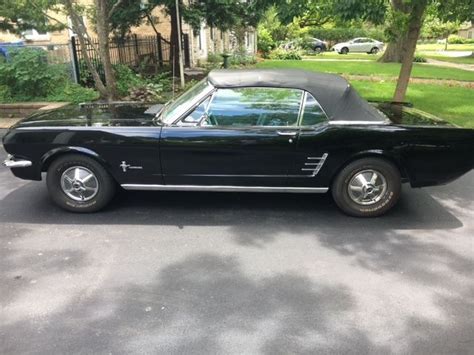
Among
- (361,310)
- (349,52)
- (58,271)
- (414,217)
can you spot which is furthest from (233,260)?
(349,52)

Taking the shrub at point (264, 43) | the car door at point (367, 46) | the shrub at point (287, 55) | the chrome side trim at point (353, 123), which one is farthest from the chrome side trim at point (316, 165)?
the car door at point (367, 46)

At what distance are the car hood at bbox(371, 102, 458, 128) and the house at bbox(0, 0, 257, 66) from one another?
42.9 ft

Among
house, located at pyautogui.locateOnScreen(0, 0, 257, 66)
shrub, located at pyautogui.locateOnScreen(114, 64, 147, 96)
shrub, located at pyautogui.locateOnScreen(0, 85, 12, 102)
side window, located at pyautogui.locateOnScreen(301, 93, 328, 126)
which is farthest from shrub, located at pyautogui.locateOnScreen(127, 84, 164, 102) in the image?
side window, located at pyautogui.locateOnScreen(301, 93, 328, 126)

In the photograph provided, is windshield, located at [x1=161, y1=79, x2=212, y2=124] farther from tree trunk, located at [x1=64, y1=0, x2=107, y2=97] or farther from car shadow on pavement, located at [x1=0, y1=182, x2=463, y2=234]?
tree trunk, located at [x1=64, y1=0, x2=107, y2=97]

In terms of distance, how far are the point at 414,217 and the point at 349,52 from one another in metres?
41.4

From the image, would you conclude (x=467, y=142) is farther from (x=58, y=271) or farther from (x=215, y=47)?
(x=215, y=47)

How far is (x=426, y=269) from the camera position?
12.0 feet

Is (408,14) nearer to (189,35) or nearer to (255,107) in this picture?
(255,107)

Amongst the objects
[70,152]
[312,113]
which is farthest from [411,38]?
[70,152]

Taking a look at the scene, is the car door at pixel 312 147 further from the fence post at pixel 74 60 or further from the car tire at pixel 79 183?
the fence post at pixel 74 60

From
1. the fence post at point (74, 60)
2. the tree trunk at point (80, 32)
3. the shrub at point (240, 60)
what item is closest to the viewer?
the tree trunk at point (80, 32)

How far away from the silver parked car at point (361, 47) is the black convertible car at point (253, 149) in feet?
134

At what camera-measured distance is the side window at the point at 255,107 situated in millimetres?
4406

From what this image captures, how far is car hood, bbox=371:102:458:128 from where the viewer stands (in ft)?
15.0
